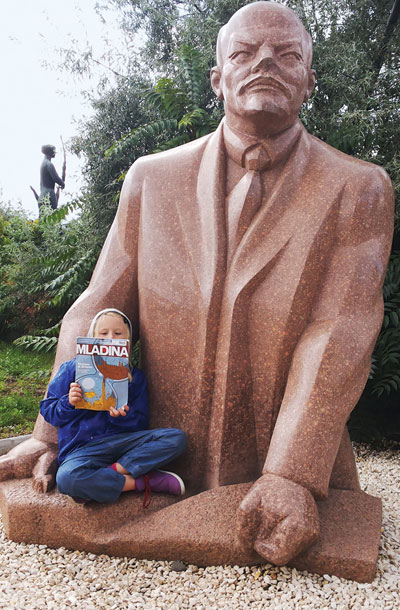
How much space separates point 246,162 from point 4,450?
9.89 ft

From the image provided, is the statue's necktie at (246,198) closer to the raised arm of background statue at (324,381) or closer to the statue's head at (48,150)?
the raised arm of background statue at (324,381)

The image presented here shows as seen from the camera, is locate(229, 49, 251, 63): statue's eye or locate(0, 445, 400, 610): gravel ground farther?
locate(229, 49, 251, 63): statue's eye

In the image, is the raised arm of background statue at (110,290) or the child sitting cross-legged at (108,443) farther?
the raised arm of background statue at (110,290)

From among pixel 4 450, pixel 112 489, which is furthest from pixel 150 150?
pixel 112 489

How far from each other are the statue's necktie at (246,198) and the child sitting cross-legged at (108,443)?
688 mm

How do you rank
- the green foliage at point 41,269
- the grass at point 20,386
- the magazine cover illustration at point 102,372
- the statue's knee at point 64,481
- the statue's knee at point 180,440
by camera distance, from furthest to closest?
1. the green foliage at point 41,269
2. the grass at point 20,386
3. the statue's knee at point 180,440
4. the magazine cover illustration at point 102,372
5. the statue's knee at point 64,481

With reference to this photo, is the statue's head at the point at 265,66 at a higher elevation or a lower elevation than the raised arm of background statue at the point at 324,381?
higher

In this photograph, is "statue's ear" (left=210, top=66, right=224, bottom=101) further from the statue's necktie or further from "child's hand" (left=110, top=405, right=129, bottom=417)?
"child's hand" (left=110, top=405, right=129, bottom=417)

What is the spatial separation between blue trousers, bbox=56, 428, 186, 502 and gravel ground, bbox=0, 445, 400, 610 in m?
0.31

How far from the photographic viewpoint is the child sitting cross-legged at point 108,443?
2.67 metres

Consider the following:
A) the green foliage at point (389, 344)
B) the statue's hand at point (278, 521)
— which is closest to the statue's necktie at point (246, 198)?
the statue's hand at point (278, 521)

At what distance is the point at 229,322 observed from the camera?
2.87m

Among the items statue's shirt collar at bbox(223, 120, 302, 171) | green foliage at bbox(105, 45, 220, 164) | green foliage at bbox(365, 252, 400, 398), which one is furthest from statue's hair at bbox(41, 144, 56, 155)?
statue's shirt collar at bbox(223, 120, 302, 171)

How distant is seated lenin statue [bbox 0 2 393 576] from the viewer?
2.74m
